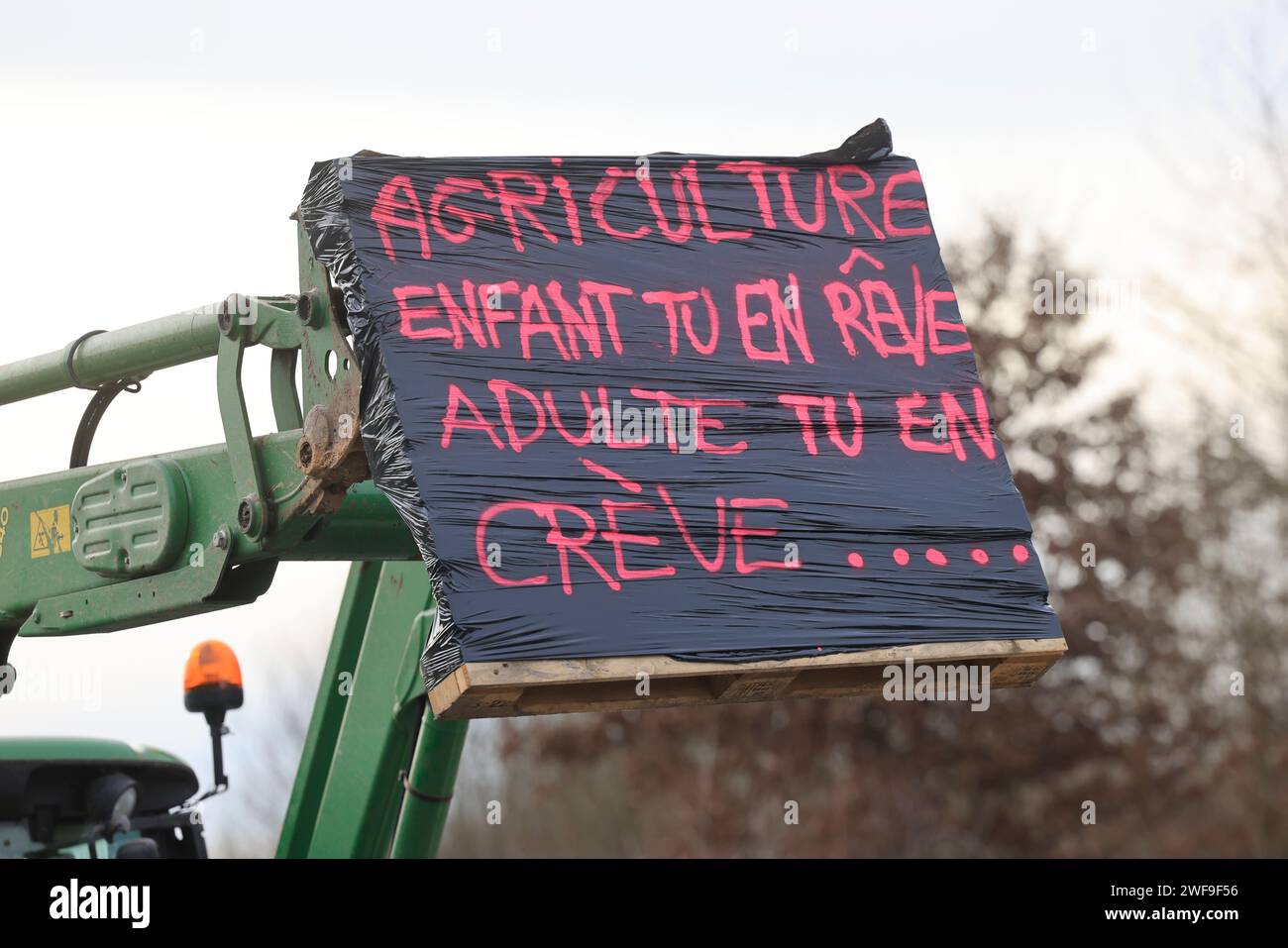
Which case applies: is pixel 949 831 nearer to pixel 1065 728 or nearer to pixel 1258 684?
pixel 1065 728

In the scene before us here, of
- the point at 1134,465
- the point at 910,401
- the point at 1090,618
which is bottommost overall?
the point at 910,401

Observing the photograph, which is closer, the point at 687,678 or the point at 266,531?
the point at 687,678

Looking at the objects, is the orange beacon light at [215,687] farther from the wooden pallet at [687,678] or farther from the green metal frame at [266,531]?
the wooden pallet at [687,678]

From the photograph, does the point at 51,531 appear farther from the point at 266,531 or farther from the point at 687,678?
the point at 687,678

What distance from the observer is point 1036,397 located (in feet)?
49.9

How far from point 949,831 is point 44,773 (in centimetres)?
1176

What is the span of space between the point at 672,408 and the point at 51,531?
5.05ft

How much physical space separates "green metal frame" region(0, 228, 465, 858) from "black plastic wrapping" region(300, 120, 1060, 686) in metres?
0.17

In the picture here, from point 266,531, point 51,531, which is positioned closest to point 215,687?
point 51,531

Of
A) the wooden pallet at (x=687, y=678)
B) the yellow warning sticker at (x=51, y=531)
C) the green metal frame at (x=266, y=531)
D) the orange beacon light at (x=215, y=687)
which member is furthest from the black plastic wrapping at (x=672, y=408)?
the orange beacon light at (x=215, y=687)

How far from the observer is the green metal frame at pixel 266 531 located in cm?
369

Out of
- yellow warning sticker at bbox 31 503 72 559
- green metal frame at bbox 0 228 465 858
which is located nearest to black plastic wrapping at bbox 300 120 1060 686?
green metal frame at bbox 0 228 465 858

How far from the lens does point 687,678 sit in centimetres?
358
